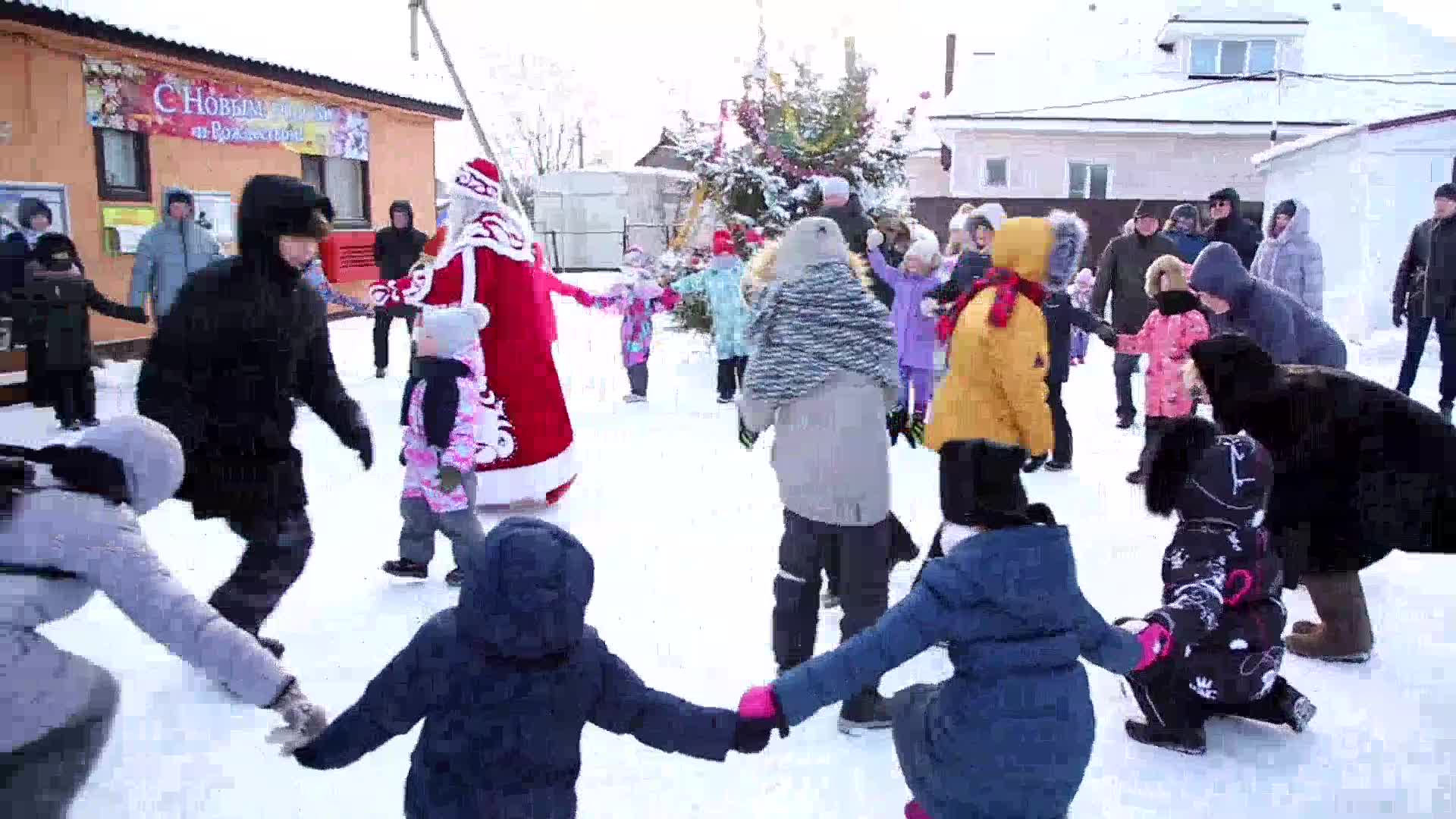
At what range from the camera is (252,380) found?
3.67 meters

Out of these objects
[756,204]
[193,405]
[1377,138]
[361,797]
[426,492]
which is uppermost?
[1377,138]

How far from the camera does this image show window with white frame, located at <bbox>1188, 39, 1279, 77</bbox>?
26859 mm

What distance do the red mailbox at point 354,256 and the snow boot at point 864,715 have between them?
13.3 m

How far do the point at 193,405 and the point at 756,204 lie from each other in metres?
9.02

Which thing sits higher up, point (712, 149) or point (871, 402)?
point (712, 149)

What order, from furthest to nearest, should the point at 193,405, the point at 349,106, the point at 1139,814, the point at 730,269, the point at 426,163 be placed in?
the point at 426,163 < the point at 349,106 < the point at 730,269 < the point at 193,405 < the point at 1139,814

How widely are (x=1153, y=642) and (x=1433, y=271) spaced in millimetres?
7853

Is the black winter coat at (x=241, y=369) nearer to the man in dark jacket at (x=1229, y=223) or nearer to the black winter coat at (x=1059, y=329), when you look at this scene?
the black winter coat at (x=1059, y=329)

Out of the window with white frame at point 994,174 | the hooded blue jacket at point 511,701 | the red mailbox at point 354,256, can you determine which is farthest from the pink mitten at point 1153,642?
the window with white frame at point 994,174

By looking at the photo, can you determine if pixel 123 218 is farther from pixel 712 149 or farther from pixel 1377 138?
pixel 1377 138

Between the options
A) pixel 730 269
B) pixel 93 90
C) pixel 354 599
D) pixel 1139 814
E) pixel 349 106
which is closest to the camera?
pixel 1139 814

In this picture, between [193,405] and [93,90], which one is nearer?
[193,405]

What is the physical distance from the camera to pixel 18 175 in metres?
10.5

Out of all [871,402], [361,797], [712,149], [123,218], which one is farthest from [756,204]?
[361,797]
